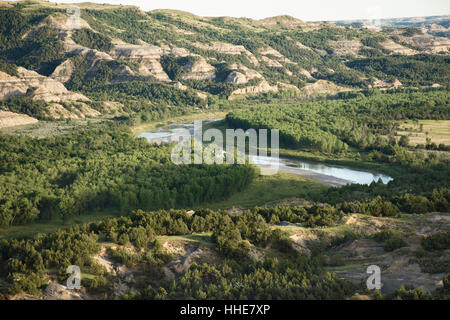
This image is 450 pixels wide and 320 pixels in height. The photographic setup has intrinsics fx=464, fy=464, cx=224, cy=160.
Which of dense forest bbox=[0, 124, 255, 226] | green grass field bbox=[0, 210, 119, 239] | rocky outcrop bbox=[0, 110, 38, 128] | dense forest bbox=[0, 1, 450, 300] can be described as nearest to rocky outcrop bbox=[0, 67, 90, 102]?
rocky outcrop bbox=[0, 110, 38, 128]

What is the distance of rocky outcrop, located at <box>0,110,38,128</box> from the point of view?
13973 cm

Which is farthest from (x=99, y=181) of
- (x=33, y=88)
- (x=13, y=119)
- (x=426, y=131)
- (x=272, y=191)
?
(x=33, y=88)

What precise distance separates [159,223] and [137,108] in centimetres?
14170

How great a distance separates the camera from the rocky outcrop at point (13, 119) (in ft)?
458

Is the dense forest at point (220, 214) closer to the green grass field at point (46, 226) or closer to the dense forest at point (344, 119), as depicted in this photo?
the green grass field at point (46, 226)

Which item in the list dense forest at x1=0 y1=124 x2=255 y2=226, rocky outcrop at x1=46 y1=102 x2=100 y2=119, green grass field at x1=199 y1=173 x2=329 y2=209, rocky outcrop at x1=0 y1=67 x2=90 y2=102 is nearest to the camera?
dense forest at x1=0 y1=124 x2=255 y2=226

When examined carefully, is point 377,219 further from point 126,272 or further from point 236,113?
point 236,113

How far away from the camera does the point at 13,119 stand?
14400 cm

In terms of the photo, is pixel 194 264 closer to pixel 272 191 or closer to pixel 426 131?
pixel 272 191

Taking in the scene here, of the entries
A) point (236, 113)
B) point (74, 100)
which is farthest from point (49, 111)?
point (236, 113)

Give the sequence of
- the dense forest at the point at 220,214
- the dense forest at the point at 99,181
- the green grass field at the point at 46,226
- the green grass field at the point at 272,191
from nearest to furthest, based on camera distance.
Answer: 1. the dense forest at the point at 220,214
2. the green grass field at the point at 46,226
3. the dense forest at the point at 99,181
4. the green grass field at the point at 272,191

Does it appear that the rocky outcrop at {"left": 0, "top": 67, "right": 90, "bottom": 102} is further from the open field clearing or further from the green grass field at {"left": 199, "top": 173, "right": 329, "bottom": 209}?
the open field clearing

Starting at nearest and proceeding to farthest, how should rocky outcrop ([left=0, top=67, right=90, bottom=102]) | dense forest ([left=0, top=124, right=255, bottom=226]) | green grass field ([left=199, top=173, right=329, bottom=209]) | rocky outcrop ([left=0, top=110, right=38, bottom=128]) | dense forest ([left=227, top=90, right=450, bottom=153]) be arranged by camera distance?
dense forest ([left=0, top=124, right=255, bottom=226]), green grass field ([left=199, top=173, right=329, bottom=209]), dense forest ([left=227, top=90, right=450, bottom=153]), rocky outcrop ([left=0, top=110, right=38, bottom=128]), rocky outcrop ([left=0, top=67, right=90, bottom=102])

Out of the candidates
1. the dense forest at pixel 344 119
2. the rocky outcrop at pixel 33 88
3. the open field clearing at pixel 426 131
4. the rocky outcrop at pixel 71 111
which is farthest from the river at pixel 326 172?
the rocky outcrop at pixel 33 88
